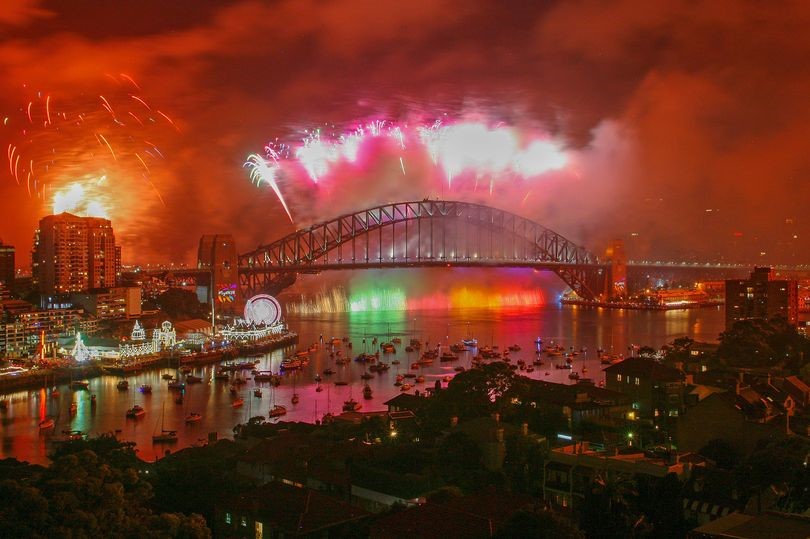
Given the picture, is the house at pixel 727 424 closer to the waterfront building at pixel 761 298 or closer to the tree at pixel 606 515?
the tree at pixel 606 515

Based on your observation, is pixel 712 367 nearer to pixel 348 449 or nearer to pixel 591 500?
pixel 348 449

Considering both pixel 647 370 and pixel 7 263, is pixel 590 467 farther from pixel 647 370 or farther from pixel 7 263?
pixel 7 263

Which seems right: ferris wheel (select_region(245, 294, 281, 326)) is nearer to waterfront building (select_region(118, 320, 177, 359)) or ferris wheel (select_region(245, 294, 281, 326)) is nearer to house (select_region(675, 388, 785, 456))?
waterfront building (select_region(118, 320, 177, 359))

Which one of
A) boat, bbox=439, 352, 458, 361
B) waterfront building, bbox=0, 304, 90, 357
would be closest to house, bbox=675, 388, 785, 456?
boat, bbox=439, 352, 458, 361

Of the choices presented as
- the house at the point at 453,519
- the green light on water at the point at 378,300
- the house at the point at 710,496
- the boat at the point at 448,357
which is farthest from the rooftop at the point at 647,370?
the green light on water at the point at 378,300

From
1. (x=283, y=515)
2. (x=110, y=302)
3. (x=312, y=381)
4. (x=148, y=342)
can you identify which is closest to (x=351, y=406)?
(x=312, y=381)
